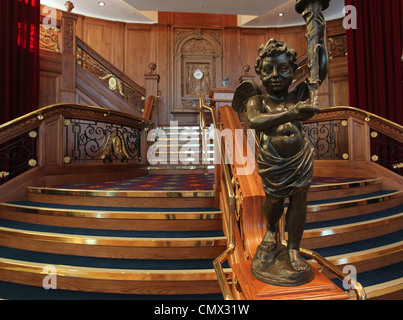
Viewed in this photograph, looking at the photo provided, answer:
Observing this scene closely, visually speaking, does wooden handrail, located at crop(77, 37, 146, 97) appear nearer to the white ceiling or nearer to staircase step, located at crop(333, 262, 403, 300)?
the white ceiling

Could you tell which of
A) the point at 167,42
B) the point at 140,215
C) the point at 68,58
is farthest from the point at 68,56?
the point at 140,215

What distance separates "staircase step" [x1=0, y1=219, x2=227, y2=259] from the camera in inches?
81.0

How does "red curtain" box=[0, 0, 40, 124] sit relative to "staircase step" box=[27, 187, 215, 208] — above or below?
above

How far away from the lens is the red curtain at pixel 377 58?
200 inches

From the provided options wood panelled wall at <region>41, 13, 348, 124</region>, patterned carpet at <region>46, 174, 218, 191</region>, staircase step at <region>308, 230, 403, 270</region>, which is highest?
wood panelled wall at <region>41, 13, 348, 124</region>

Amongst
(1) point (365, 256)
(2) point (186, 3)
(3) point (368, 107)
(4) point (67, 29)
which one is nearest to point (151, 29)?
(2) point (186, 3)

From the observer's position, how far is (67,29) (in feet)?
19.4

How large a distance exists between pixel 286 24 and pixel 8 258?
389 inches

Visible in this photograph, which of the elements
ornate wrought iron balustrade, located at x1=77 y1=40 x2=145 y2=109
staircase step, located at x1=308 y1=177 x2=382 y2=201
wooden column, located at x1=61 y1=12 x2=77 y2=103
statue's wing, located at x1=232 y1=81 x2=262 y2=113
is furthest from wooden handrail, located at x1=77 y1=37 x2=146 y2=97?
statue's wing, located at x1=232 y1=81 x2=262 y2=113

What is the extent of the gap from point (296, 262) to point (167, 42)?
9.20 metres

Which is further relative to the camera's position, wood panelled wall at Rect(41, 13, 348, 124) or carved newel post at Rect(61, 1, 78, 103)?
wood panelled wall at Rect(41, 13, 348, 124)

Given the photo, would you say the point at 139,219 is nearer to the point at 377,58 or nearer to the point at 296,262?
the point at 296,262
